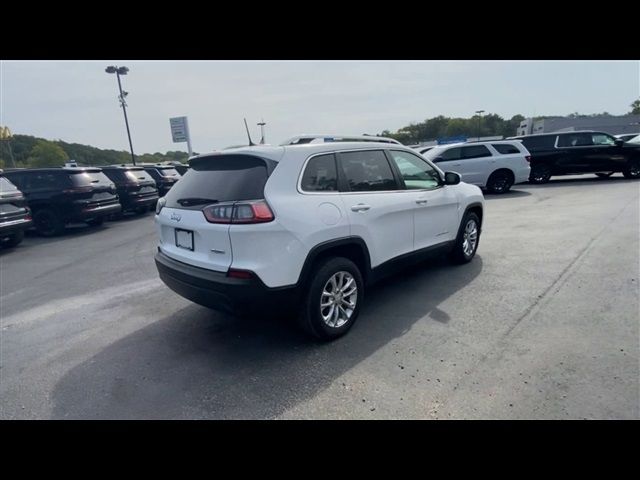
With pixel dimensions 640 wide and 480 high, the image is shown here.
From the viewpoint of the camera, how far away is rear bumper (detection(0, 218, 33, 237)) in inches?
296

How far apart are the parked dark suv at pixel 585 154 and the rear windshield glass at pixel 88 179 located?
15.0 metres

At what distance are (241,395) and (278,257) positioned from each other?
106 centimetres

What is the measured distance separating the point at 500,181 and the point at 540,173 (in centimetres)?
303

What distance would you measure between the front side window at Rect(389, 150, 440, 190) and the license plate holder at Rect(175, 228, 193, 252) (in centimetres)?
236

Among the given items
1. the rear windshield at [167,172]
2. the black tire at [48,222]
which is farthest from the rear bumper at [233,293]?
the rear windshield at [167,172]

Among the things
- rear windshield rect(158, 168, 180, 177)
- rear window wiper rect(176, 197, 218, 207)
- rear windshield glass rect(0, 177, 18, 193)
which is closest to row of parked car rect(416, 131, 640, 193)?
rear windshield rect(158, 168, 180, 177)

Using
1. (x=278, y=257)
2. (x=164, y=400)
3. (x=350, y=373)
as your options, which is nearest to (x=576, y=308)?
(x=350, y=373)

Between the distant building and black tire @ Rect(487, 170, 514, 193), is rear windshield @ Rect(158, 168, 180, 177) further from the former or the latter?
the distant building

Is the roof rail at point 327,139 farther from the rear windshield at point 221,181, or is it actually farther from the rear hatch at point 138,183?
the rear hatch at point 138,183

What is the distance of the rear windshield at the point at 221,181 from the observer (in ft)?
9.51

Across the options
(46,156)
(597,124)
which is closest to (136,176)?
(46,156)

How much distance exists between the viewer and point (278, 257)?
9.29 feet

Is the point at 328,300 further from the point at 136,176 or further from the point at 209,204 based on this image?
the point at 136,176
